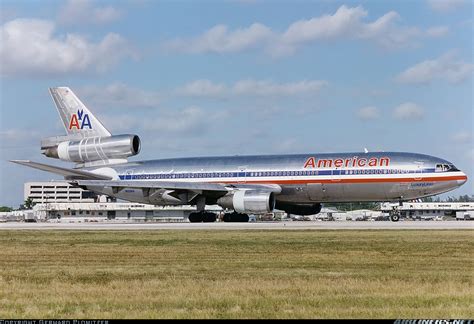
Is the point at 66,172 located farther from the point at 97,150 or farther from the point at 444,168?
the point at 444,168

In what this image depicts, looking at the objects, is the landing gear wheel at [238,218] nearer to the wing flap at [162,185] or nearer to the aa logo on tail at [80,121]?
the wing flap at [162,185]

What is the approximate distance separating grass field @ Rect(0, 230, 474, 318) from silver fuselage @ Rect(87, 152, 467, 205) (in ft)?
68.3

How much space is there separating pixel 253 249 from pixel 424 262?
23.2 feet

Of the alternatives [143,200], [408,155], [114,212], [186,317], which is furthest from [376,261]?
[114,212]

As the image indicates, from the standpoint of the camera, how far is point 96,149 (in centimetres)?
6344

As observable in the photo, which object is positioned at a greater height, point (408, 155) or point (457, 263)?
point (408, 155)

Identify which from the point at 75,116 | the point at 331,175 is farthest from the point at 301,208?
the point at 75,116

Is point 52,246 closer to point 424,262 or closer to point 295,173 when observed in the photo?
point 424,262

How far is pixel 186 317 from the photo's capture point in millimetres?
14266

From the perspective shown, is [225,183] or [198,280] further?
[225,183]

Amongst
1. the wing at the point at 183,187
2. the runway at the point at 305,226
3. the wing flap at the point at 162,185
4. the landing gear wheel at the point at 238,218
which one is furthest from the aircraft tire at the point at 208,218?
the runway at the point at 305,226

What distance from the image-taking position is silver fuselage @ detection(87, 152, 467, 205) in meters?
53.0

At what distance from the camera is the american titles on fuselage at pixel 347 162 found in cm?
5412

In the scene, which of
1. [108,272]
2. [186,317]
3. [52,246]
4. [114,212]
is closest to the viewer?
[186,317]
